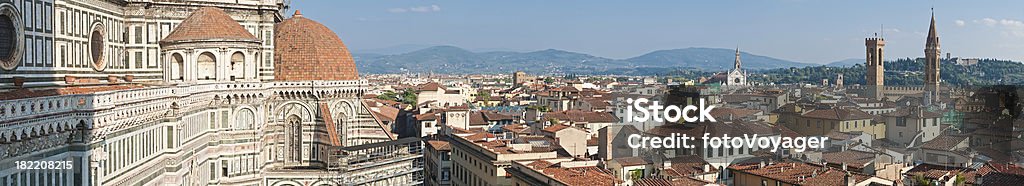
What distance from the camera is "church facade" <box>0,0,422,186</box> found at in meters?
11.4

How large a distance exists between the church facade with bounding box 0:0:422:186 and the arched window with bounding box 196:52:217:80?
22mm

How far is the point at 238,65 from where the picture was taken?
64.3 feet

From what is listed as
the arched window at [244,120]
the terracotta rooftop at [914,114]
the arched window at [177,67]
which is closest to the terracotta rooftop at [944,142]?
the terracotta rooftop at [914,114]

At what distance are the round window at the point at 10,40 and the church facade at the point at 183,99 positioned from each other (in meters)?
0.02

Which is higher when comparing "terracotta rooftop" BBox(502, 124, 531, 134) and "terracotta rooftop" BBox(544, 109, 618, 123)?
"terracotta rooftop" BBox(544, 109, 618, 123)

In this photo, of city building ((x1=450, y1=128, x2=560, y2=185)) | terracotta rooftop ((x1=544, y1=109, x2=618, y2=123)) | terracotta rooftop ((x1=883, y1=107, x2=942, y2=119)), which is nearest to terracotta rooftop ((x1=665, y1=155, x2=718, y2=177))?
city building ((x1=450, y1=128, x2=560, y2=185))

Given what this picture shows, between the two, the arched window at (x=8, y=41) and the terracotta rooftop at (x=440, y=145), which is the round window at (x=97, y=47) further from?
the terracotta rooftop at (x=440, y=145)

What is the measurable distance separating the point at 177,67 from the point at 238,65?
3.90ft

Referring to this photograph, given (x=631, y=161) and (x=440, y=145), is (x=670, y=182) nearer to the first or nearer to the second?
(x=631, y=161)

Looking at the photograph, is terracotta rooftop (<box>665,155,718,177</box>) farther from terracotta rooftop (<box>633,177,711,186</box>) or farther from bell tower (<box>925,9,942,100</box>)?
bell tower (<box>925,9,942,100</box>)

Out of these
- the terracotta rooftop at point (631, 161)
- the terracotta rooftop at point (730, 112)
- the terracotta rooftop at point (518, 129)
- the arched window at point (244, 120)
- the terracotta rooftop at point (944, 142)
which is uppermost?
the arched window at point (244, 120)

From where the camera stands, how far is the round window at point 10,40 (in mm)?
14344

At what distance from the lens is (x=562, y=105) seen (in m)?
62.0

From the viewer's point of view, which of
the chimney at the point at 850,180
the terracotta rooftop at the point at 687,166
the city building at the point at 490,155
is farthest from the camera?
the city building at the point at 490,155
